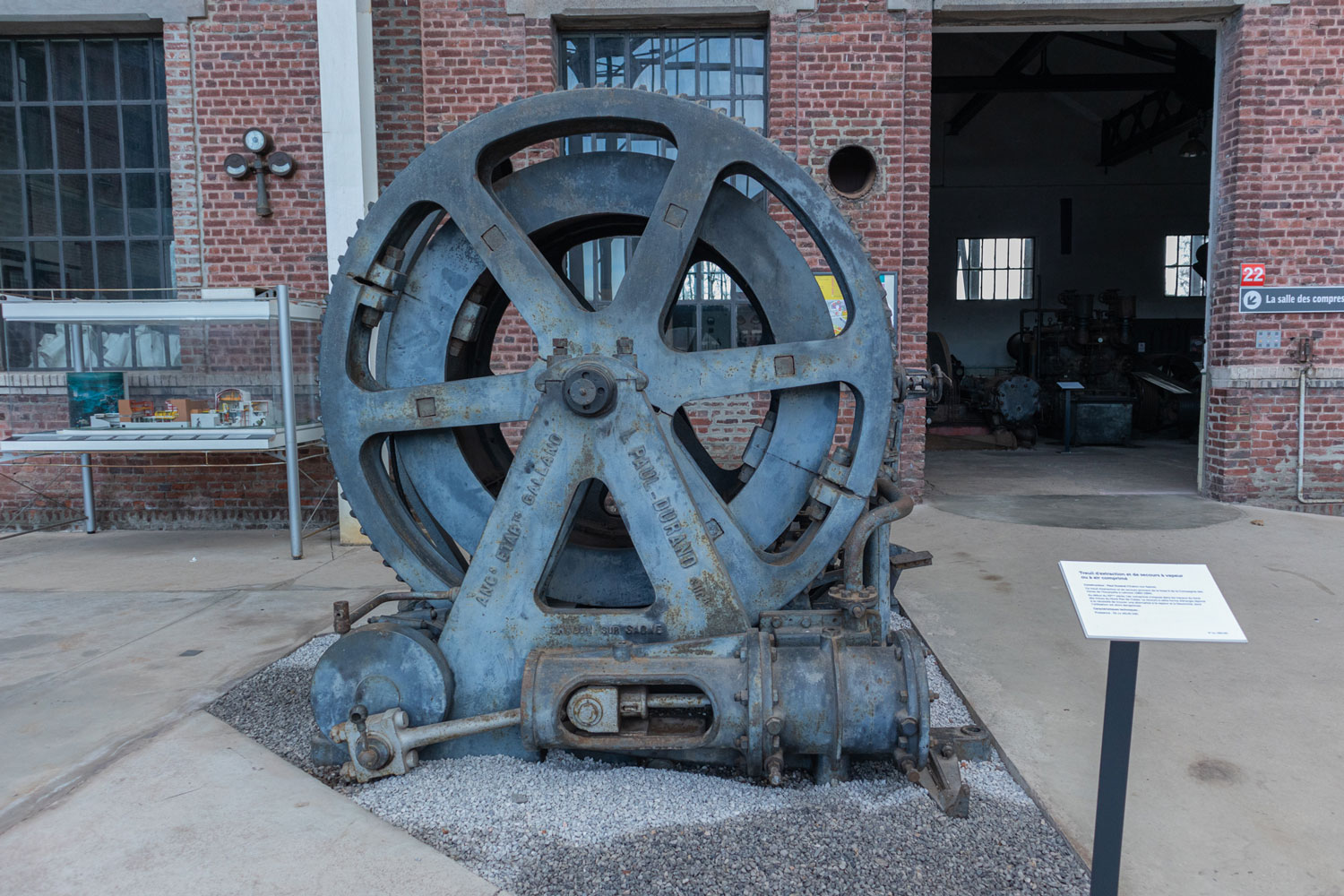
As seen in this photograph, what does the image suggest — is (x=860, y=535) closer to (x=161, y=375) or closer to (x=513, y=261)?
(x=513, y=261)

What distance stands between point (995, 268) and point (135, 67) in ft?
60.4

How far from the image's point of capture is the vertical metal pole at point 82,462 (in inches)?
250

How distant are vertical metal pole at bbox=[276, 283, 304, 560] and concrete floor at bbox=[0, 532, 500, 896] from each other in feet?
1.59

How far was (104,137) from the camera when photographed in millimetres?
6738

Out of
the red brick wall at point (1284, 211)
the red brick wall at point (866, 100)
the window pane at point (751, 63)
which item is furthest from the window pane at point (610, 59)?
the red brick wall at point (1284, 211)

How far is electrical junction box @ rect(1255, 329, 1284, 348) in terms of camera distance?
6.94 m

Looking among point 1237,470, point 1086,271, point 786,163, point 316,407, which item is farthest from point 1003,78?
point 786,163

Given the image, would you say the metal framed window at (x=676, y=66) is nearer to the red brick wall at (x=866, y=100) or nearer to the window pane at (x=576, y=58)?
the window pane at (x=576, y=58)

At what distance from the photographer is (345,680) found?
271cm

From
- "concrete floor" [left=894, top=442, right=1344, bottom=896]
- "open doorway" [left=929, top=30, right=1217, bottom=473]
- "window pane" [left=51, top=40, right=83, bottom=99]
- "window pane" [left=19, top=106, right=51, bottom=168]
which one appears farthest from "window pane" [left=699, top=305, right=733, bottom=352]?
"open doorway" [left=929, top=30, right=1217, bottom=473]

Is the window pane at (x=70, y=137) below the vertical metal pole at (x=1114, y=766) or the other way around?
the other way around

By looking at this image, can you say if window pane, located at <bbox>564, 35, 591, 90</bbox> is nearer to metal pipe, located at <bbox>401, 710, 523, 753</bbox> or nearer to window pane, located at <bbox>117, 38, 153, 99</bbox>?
window pane, located at <bbox>117, 38, 153, 99</bbox>

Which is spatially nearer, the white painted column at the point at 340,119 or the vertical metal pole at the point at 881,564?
the vertical metal pole at the point at 881,564

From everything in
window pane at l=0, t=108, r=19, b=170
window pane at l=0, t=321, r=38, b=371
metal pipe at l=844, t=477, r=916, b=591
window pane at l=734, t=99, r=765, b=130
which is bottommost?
metal pipe at l=844, t=477, r=916, b=591
